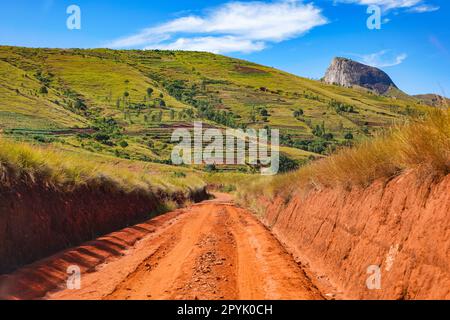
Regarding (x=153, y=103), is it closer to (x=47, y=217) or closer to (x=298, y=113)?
(x=298, y=113)

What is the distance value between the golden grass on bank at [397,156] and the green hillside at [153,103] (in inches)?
1980

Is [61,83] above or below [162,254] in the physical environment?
above

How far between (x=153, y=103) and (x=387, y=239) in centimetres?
11267

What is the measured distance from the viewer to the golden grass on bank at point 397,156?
6.70 metres

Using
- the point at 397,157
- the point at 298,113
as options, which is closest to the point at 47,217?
the point at 397,157

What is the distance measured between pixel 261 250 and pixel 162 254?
2.58 metres

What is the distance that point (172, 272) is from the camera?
9.11 meters

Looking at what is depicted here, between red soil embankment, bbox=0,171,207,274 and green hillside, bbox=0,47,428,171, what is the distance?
43001mm

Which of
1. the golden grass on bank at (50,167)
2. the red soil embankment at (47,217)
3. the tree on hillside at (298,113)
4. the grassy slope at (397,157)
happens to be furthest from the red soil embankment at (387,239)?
the tree on hillside at (298,113)
